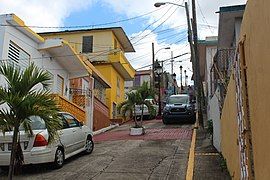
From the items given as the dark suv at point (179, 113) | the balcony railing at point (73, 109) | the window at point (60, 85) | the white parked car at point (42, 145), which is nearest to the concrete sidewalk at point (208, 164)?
the white parked car at point (42, 145)

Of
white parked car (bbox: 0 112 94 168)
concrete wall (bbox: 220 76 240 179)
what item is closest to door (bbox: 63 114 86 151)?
white parked car (bbox: 0 112 94 168)

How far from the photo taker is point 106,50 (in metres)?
30.4

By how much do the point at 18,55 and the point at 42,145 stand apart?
6.94 metres

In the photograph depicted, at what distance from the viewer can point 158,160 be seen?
1068 centimetres

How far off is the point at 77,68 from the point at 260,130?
17.6m

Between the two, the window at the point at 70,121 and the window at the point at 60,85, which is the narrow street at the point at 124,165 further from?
the window at the point at 60,85

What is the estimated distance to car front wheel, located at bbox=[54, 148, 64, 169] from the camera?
956 centimetres

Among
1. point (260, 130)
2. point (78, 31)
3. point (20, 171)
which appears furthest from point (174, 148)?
point (78, 31)

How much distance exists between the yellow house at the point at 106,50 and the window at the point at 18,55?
14017 millimetres

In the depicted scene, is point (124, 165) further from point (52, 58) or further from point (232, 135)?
point (52, 58)

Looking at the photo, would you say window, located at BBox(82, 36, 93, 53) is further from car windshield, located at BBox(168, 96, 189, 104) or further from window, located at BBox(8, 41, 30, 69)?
window, located at BBox(8, 41, 30, 69)

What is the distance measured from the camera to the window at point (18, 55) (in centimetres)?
1424

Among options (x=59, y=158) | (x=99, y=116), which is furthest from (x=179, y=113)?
(x=59, y=158)

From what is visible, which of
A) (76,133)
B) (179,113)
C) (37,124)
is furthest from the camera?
(179,113)
